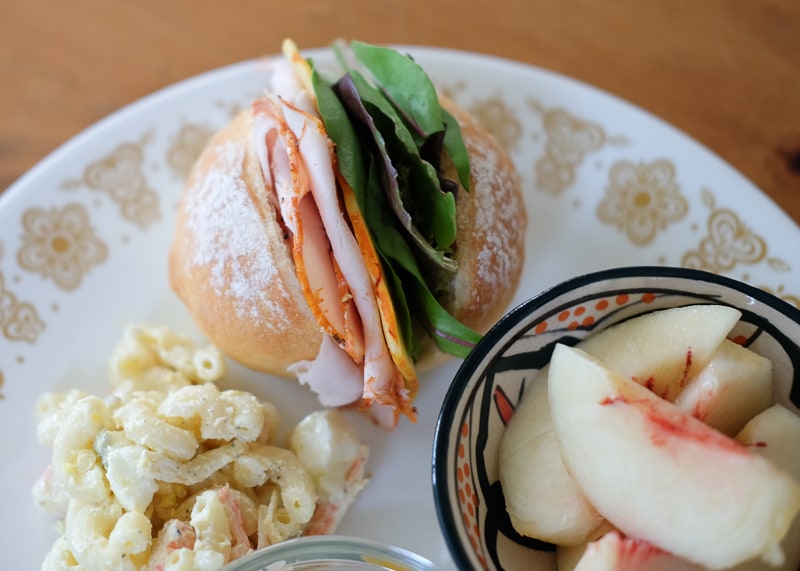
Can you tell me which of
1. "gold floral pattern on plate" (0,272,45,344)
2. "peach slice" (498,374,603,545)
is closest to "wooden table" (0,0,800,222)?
"gold floral pattern on plate" (0,272,45,344)

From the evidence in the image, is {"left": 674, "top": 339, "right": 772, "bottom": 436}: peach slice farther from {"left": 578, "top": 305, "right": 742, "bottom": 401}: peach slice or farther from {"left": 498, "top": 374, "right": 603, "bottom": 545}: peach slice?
{"left": 498, "top": 374, "right": 603, "bottom": 545}: peach slice

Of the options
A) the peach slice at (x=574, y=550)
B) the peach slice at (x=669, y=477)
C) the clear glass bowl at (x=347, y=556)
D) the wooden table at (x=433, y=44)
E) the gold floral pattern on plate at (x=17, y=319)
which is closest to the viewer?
the peach slice at (x=669, y=477)

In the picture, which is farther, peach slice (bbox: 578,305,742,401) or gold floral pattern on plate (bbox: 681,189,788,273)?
gold floral pattern on plate (bbox: 681,189,788,273)

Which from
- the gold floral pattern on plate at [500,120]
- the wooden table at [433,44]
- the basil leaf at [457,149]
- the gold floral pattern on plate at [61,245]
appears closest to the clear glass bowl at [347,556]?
the basil leaf at [457,149]

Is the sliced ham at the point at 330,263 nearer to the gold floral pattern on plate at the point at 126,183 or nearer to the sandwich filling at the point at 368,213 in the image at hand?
the sandwich filling at the point at 368,213

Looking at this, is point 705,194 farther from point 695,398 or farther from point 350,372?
point 350,372

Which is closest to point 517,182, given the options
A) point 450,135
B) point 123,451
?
point 450,135
